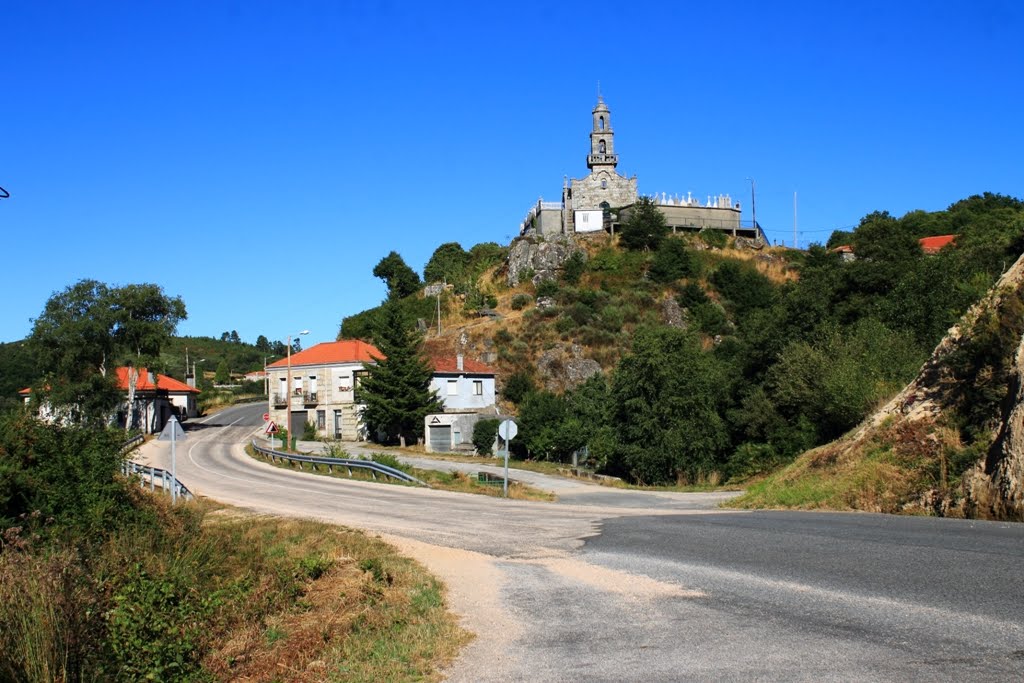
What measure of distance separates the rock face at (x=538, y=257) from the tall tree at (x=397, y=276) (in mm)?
17540

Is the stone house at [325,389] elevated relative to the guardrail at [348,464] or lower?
elevated

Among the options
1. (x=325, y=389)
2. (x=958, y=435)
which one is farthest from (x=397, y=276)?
(x=958, y=435)

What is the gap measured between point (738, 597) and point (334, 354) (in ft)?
194

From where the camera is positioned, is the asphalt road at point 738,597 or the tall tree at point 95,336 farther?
the tall tree at point 95,336

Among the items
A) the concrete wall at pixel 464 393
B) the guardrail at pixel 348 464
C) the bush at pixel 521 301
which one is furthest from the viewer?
the bush at pixel 521 301

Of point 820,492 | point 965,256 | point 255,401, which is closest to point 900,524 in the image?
point 820,492

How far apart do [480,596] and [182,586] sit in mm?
3313

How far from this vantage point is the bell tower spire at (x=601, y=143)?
101625mm

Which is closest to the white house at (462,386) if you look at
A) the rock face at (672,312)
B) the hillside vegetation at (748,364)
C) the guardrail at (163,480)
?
the hillside vegetation at (748,364)

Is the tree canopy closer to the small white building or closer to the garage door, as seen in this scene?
the small white building

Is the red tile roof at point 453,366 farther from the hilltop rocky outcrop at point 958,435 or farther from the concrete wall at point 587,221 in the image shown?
the hilltop rocky outcrop at point 958,435

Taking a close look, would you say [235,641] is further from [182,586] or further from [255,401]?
[255,401]

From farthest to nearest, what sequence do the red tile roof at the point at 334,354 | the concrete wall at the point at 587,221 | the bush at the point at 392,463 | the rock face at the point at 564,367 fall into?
the concrete wall at the point at 587,221
the rock face at the point at 564,367
the red tile roof at the point at 334,354
the bush at the point at 392,463

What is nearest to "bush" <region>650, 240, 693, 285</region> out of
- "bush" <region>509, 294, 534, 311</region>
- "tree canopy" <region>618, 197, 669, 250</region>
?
"tree canopy" <region>618, 197, 669, 250</region>
